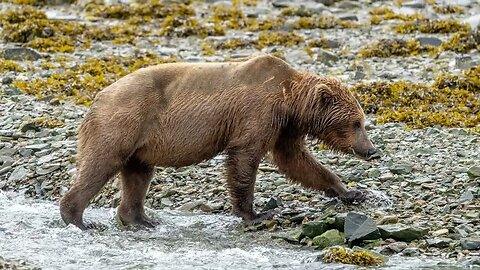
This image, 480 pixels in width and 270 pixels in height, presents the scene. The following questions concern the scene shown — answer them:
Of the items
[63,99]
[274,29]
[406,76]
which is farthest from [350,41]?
[63,99]

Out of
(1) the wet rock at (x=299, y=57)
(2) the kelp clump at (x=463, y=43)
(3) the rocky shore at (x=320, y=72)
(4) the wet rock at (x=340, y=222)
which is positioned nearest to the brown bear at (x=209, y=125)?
(3) the rocky shore at (x=320, y=72)

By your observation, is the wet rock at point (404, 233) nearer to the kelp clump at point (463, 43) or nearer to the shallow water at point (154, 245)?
the shallow water at point (154, 245)

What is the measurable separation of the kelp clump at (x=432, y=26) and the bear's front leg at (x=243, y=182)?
1267 centimetres

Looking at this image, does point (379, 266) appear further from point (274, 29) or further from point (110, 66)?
point (274, 29)

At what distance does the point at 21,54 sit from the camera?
69.5ft

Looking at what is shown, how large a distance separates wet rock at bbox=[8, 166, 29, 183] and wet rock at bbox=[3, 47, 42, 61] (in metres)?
6.84

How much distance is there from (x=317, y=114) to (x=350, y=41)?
11.4 m

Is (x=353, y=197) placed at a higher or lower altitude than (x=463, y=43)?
higher

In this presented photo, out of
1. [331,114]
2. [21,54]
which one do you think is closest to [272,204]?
[331,114]

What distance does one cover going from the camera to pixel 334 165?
14.2 metres

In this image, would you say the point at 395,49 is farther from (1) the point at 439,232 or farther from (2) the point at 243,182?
(1) the point at 439,232

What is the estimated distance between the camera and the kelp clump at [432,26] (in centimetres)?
2383

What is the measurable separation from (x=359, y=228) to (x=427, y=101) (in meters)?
7.15

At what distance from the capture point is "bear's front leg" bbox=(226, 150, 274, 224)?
12.0 metres
